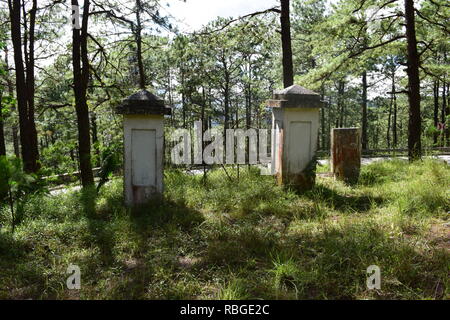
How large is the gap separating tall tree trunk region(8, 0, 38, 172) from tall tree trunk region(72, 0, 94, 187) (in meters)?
2.74

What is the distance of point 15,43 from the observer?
426 inches

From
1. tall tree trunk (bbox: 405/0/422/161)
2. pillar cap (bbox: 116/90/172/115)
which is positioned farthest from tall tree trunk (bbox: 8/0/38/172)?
tall tree trunk (bbox: 405/0/422/161)

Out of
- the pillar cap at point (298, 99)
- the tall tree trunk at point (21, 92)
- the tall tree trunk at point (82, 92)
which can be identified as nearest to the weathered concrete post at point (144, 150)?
the pillar cap at point (298, 99)

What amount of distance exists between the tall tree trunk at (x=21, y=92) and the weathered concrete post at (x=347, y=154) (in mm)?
8888

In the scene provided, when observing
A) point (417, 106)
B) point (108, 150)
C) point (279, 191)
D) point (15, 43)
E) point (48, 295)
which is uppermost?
point (15, 43)

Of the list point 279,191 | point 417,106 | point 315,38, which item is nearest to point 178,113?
point 315,38

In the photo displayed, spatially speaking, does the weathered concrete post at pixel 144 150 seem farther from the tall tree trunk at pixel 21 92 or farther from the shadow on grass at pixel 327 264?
the tall tree trunk at pixel 21 92

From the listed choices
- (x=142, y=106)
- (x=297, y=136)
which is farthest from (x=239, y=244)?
Answer: (x=297, y=136)

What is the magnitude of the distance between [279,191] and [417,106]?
5949 millimetres

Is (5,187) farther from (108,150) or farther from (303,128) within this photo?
(303,128)

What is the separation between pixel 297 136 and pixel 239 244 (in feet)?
10.3

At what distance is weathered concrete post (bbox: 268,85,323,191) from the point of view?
6383 millimetres

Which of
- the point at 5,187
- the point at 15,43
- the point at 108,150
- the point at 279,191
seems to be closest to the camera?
the point at 5,187

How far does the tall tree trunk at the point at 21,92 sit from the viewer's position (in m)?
10.6
